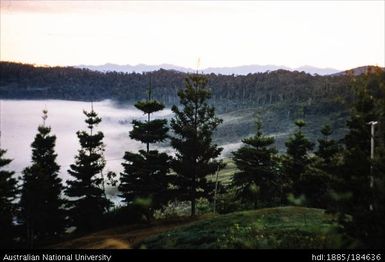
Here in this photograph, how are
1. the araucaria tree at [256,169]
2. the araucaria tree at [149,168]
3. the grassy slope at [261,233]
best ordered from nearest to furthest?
the grassy slope at [261,233]
the araucaria tree at [149,168]
the araucaria tree at [256,169]

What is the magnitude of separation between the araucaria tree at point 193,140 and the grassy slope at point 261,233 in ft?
33.7

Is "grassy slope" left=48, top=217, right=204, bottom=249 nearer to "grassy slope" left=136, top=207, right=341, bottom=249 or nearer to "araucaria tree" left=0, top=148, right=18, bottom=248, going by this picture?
Answer: "grassy slope" left=136, top=207, right=341, bottom=249

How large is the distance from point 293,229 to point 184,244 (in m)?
5.77

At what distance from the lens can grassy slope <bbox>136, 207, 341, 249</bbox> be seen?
20.1 meters

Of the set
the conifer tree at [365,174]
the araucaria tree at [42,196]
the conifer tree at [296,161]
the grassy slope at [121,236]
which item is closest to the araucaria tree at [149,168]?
the grassy slope at [121,236]

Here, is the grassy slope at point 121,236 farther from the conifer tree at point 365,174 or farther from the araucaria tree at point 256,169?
the conifer tree at point 365,174

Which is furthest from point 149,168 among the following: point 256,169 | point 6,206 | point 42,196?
point 6,206

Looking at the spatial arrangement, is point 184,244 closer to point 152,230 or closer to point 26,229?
point 152,230

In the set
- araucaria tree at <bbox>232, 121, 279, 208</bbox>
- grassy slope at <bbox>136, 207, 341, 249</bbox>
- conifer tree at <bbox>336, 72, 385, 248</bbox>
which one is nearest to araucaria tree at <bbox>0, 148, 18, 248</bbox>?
grassy slope at <bbox>136, 207, 341, 249</bbox>

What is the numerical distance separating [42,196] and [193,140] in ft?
52.9

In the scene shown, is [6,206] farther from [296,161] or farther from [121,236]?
[296,161]

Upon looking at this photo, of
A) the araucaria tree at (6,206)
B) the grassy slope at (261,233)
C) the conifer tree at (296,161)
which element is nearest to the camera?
the grassy slope at (261,233)

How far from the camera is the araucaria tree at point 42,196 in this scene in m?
43.1

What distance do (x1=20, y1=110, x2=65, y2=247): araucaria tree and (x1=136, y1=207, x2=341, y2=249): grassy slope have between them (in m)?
19.3
